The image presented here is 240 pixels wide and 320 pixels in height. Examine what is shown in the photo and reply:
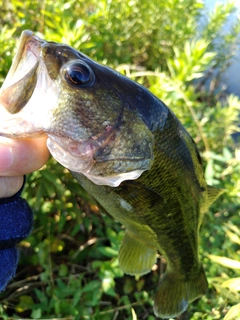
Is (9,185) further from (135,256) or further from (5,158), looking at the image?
(135,256)

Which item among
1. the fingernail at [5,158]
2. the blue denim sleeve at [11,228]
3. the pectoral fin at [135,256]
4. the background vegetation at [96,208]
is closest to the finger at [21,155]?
the fingernail at [5,158]

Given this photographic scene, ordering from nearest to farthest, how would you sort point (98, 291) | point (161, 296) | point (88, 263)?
point (161, 296)
point (98, 291)
point (88, 263)

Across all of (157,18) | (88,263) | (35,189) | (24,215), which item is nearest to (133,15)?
(157,18)

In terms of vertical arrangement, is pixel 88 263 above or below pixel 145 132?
below

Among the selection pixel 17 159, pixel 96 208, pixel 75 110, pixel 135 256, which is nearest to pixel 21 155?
pixel 17 159

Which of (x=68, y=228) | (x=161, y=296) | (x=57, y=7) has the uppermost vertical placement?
(x=57, y=7)

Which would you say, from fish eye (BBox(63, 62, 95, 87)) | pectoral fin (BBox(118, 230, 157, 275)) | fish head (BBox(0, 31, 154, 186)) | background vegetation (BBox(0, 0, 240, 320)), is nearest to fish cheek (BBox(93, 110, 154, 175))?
fish head (BBox(0, 31, 154, 186))

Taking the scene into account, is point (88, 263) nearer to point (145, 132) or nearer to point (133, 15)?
point (145, 132)
